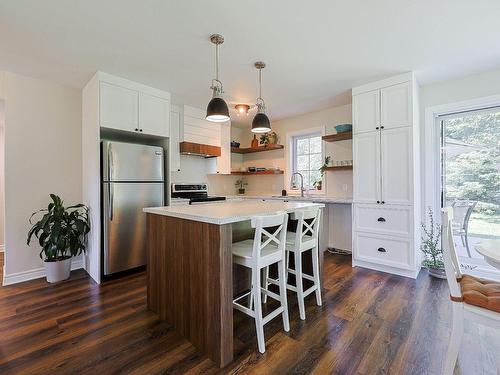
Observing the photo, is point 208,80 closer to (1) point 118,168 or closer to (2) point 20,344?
(1) point 118,168

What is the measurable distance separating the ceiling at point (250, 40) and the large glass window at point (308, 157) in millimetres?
1425

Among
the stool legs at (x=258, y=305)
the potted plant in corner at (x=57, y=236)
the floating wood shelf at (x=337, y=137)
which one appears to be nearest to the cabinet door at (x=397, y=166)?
the floating wood shelf at (x=337, y=137)

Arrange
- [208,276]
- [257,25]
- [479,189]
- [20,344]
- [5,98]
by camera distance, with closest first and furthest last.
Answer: [208,276] → [20,344] → [257,25] → [5,98] → [479,189]

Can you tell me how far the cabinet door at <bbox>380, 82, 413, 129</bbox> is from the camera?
2979mm

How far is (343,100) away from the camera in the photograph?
393cm

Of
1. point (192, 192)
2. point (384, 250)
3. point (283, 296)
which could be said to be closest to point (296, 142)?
point (192, 192)

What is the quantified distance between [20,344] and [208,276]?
4.92 ft

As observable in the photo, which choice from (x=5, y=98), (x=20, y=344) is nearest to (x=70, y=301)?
(x=20, y=344)

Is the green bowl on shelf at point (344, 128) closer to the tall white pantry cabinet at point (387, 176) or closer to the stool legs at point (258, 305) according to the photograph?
the tall white pantry cabinet at point (387, 176)

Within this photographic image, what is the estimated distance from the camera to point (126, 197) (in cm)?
312

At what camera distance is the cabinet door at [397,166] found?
9.80 feet

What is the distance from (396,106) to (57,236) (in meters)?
4.36

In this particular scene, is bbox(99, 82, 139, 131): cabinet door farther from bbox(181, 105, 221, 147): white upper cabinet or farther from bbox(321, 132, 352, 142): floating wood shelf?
bbox(321, 132, 352, 142): floating wood shelf

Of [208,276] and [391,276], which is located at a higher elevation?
[208,276]
